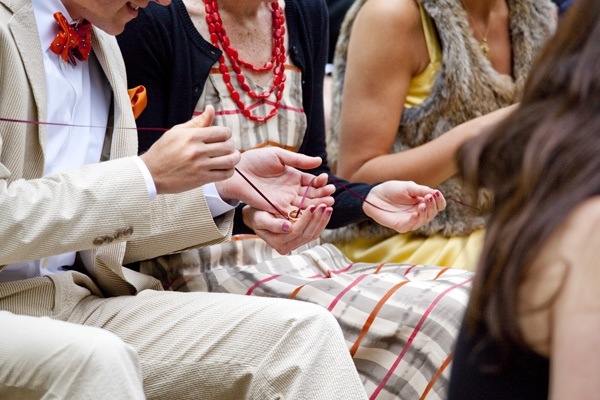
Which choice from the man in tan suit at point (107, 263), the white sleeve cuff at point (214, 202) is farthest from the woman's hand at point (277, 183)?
the man in tan suit at point (107, 263)

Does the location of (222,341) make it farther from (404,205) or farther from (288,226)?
(404,205)

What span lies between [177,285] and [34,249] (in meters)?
0.56

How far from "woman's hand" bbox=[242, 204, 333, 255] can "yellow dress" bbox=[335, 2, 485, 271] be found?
0.47 m

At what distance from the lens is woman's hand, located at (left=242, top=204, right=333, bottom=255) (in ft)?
7.54

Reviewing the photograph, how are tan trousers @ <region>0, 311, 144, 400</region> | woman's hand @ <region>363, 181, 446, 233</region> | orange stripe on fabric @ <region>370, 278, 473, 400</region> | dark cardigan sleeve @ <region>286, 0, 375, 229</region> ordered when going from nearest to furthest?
1. tan trousers @ <region>0, 311, 144, 400</region>
2. orange stripe on fabric @ <region>370, 278, 473, 400</region>
3. woman's hand @ <region>363, 181, 446, 233</region>
4. dark cardigan sleeve @ <region>286, 0, 375, 229</region>

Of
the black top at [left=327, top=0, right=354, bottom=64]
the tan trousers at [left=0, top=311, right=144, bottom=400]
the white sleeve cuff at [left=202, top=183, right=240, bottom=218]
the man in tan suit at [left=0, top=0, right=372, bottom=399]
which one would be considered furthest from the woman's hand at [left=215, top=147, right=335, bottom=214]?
the black top at [left=327, top=0, right=354, bottom=64]

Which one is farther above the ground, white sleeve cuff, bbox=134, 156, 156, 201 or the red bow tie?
the red bow tie

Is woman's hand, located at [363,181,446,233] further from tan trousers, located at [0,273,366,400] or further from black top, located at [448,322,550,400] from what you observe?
black top, located at [448,322,550,400]

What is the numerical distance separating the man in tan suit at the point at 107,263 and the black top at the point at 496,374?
0.63 metres

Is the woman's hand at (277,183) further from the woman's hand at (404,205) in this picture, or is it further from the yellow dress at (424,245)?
the yellow dress at (424,245)

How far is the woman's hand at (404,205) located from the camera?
7.86 ft

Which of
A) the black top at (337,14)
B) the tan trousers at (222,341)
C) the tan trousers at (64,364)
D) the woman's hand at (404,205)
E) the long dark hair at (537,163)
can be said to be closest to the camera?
the long dark hair at (537,163)

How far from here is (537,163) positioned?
1.21 metres

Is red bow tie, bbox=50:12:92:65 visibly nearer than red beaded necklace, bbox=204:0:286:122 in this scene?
Yes
